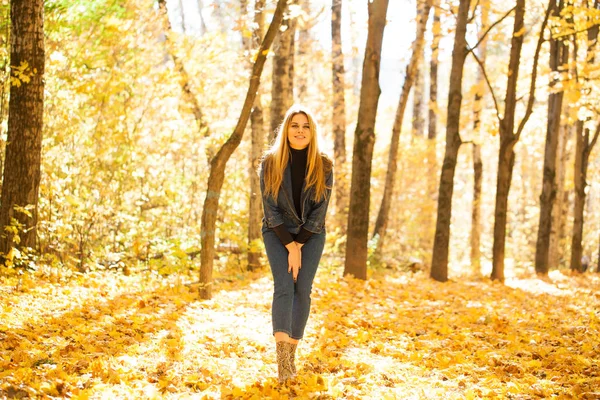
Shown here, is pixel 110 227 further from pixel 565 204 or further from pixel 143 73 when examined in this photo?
pixel 565 204

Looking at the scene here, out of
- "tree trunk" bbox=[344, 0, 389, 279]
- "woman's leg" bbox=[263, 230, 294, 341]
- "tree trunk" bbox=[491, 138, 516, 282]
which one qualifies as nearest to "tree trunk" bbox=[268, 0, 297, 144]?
"tree trunk" bbox=[344, 0, 389, 279]

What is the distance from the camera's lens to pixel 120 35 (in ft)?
37.9

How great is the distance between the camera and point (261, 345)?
5.64m

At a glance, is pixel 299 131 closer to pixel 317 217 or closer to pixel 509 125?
pixel 317 217

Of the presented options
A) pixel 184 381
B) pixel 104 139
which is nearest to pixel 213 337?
pixel 184 381

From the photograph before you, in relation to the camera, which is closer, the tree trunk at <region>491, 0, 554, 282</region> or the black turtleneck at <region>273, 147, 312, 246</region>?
the black turtleneck at <region>273, 147, 312, 246</region>

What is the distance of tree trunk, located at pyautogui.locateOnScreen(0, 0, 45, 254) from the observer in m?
7.29

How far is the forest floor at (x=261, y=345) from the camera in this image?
4230 mm

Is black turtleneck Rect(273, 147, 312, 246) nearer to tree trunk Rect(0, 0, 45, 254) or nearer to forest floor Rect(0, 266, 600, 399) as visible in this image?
forest floor Rect(0, 266, 600, 399)

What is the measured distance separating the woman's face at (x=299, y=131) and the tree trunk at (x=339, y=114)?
467 inches

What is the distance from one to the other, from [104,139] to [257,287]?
4339 mm

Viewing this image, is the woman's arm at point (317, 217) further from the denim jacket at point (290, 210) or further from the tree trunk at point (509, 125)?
the tree trunk at point (509, 125)

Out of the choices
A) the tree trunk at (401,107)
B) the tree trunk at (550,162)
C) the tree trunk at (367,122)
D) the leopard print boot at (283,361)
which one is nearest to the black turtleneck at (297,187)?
the leopard print boot at (283,361)

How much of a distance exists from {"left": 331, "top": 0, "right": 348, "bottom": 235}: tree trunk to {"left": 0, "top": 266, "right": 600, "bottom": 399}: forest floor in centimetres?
767
